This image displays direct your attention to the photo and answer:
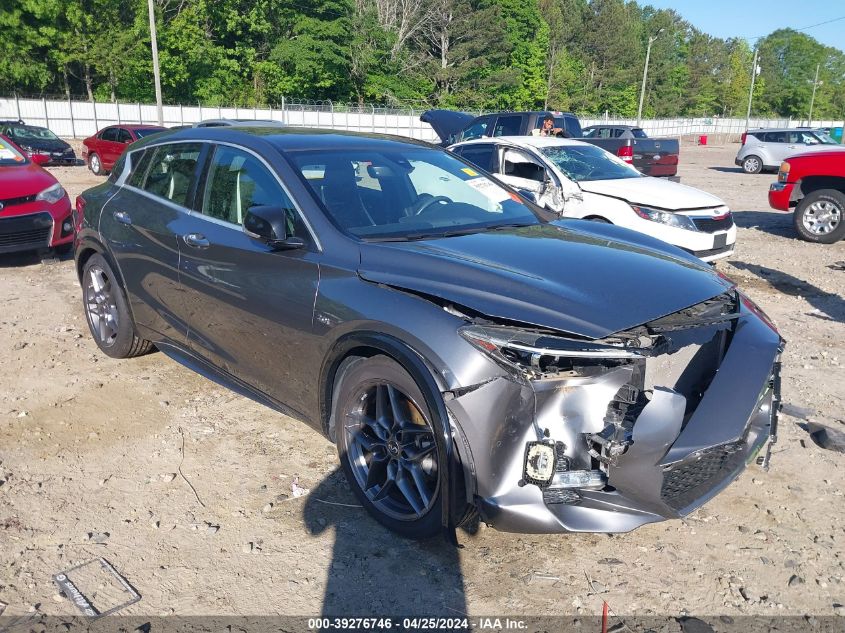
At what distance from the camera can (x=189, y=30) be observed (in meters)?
Result: 48.5

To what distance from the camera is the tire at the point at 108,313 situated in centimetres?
522

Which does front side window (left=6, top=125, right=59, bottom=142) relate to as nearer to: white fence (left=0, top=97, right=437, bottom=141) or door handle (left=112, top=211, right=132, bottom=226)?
white fence (left=0, top=97, right=437, bottom=141)

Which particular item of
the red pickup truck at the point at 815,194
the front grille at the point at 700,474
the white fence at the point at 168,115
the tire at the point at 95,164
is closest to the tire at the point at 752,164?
the red pickup truck at the point at 815,194

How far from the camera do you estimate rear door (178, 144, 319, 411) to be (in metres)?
3.61

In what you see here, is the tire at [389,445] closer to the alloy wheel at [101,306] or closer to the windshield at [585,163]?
the alloy wheel at [101,306]

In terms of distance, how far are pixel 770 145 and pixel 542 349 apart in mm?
26913

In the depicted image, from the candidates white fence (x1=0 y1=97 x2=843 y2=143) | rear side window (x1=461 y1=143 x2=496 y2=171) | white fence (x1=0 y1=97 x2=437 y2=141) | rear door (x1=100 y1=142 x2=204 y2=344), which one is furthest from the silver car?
rear door (x1=100 y1=142 x2=204 y2=344)

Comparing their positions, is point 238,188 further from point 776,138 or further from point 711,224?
point 776,138

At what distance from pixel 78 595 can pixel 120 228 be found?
2.87 meters

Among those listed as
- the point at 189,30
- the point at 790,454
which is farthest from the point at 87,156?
the point at 189,30

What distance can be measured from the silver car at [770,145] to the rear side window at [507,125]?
1483 cm

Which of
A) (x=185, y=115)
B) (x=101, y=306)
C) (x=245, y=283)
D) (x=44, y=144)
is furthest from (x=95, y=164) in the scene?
(x=185, y=115)

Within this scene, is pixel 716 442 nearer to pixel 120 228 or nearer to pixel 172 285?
pixel 172 285

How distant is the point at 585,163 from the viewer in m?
9.39
